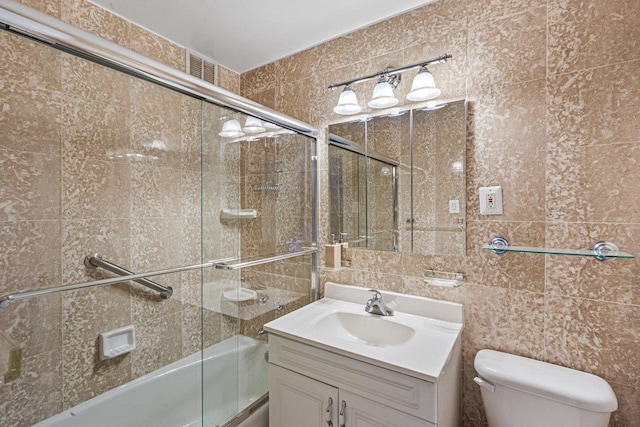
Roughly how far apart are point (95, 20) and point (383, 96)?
1484 mm

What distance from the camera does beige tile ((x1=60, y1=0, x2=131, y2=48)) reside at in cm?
138

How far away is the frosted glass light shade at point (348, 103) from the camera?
1609 mm

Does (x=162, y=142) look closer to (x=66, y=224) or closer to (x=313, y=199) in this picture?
(x=66, y=224)

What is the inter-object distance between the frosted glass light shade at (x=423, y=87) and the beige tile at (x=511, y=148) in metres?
0.19

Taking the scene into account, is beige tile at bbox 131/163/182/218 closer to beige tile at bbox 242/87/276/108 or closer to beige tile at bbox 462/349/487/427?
beige tile at bbox 242/87/276/108

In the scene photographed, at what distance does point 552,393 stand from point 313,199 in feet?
4.51

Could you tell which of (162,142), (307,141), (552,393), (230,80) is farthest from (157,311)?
(552,393)

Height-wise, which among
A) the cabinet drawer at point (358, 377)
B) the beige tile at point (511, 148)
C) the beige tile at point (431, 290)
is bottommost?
the cabinet drawer at point (358, 377)

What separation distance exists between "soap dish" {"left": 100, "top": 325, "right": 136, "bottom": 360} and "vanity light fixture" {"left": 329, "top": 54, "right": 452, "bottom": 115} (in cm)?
166

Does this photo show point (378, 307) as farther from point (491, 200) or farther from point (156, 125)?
point (156, 125)

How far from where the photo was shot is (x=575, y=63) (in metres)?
1.16

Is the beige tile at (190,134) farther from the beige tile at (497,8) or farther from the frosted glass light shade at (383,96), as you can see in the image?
the beige tile at (497,8)

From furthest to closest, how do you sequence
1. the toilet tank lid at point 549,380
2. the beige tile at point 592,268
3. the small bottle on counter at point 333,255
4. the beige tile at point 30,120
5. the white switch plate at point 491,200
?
the small bottle on counter at point 333,255 < the white switch plate at point 491,200 < the beige tile at point 30,120 < the beige tile at point 592,268 < the toilet tank lid at point 549,380

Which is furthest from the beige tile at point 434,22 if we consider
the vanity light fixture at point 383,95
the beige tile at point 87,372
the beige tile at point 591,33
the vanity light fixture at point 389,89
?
the beige tile at point 87,372
